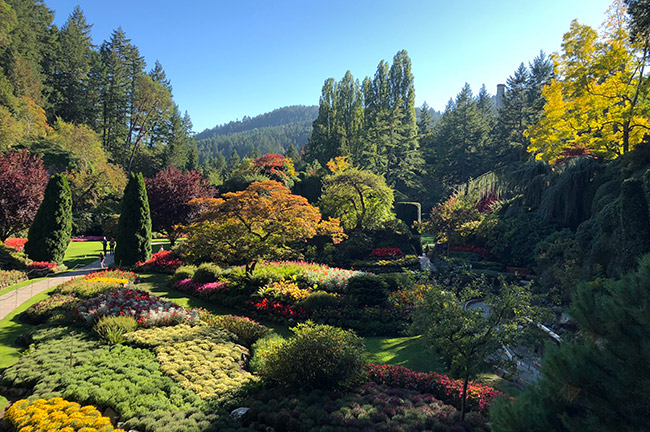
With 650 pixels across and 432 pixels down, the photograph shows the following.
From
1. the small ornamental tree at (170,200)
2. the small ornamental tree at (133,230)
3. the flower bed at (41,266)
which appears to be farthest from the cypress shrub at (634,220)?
the flower bed at (41,266)

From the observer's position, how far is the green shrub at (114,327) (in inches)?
315

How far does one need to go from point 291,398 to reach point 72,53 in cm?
5839

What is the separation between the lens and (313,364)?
6.26 metres

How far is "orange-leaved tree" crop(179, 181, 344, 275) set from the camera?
529 inches

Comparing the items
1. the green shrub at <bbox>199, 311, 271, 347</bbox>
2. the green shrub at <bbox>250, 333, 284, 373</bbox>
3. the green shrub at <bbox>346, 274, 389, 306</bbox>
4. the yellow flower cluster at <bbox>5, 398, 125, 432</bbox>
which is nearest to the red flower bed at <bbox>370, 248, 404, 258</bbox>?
the green shrub at <bbox>346, 274, 389, 306</bbox>

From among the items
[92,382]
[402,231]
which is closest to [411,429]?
[92,382]

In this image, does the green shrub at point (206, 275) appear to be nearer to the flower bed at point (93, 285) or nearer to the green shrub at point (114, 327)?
the flower bed at point (93, 285)

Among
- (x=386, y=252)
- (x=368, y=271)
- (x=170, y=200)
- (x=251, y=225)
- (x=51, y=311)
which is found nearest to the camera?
(x=51, y=311)

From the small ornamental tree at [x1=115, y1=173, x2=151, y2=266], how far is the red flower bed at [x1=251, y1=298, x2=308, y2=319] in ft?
30.1

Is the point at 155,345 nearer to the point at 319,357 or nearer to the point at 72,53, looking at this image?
the point at 319,357

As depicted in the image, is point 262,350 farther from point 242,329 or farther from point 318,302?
point 318,302

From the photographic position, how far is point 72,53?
151 feet

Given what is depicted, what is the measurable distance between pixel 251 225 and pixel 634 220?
12974 millimetres


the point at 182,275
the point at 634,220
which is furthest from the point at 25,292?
the point at 634,220
